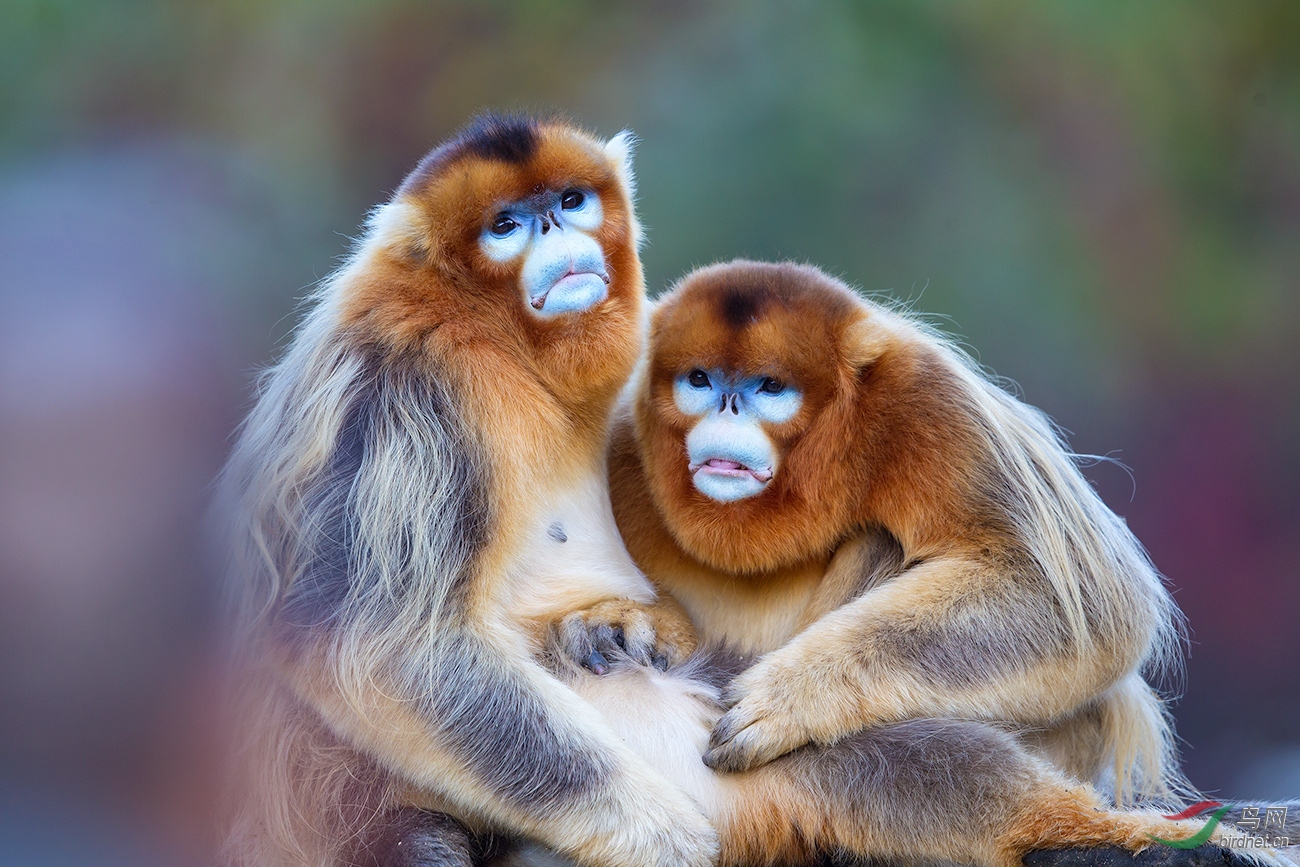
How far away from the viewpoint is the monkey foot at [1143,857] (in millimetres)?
1738

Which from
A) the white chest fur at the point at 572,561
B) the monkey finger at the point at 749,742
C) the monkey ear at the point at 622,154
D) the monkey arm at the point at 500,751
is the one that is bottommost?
the monkey arm at the point at 500,751

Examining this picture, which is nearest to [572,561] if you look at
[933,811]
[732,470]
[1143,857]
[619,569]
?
[619,569]

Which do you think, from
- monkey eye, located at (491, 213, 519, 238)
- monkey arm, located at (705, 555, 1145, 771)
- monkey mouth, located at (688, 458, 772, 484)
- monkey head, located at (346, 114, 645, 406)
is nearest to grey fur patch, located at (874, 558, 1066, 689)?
monkey arm, located at (705, 555, 1145, 771)

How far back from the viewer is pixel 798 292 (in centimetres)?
224

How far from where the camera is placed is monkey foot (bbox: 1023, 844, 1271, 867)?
1.74 metres

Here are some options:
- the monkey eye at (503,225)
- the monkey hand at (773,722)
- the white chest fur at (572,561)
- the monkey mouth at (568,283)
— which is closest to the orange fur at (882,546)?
the monkey hand at (773,722)

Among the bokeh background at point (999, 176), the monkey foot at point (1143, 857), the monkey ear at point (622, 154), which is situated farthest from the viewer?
the bokeh background at point (999, 176)

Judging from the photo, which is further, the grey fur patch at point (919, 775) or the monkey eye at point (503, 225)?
the monkey eye at point (503, 225)

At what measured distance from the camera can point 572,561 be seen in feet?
7.32

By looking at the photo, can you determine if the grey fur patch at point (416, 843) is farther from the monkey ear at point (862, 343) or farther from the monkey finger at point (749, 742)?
the monkey ear at point (862, 343)

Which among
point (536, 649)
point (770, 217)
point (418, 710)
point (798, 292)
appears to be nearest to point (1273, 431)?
point (770, 217)

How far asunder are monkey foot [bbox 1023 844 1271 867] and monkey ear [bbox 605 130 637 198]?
1.46 m

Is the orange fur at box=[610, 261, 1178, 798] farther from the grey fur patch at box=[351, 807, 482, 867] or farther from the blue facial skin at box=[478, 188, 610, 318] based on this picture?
the grey fur patch at box=[351, 807, 482, 867]

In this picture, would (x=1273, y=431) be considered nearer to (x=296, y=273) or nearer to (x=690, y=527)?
(x=690, y=527)
